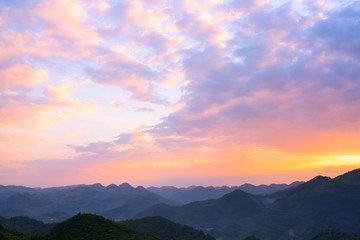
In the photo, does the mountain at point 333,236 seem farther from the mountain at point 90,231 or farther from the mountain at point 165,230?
the mountain at point 90,231

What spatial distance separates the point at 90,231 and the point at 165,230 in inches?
3289

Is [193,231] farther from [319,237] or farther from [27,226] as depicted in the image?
[27,226]

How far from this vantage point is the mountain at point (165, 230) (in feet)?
559

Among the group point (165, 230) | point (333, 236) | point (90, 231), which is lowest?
point (333, 236)

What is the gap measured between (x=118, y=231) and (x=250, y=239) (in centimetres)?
9274

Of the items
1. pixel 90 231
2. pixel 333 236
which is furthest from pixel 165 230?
pixel 333 236

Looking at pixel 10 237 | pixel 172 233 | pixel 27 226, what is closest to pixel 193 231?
pixel 172 233

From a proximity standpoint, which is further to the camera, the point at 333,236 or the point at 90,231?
the point at 333,236

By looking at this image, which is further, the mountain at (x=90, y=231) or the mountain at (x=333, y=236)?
the mountain at (x=333, y=236)

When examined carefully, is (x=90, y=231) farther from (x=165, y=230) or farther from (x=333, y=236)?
(x=333, y=236)

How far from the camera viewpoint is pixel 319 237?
509ft

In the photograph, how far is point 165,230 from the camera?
580ft

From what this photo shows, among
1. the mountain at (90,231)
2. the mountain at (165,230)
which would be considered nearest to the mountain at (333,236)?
the mountain at (165,230)

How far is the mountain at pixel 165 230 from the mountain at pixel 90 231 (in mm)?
62873
